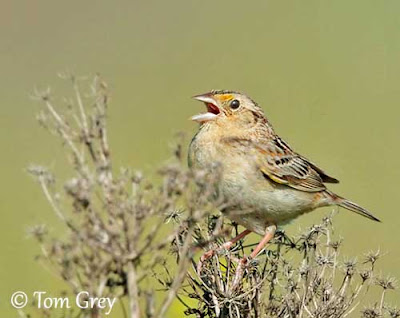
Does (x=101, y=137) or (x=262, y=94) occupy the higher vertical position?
(x=262, y=94)

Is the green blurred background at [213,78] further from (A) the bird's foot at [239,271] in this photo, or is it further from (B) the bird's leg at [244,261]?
(A) the bird's foot at [239,271]

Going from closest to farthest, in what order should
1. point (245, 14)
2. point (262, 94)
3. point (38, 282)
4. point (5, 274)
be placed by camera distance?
point (38, 282) < point (5, 274) < point (262, 94) < point (245, 14)

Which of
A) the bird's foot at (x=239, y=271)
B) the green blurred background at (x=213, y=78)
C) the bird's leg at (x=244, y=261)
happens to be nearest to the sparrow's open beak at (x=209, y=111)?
the bird's leg at (x=244, y=261)

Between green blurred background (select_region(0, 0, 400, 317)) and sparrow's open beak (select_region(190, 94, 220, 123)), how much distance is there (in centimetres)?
170

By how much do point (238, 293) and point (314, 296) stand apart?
0.30 m

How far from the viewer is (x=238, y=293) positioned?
155 inches

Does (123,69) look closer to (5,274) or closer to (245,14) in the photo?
(245,14)

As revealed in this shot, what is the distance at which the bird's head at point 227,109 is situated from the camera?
521 cm

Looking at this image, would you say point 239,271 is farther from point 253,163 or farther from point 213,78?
point 213,78

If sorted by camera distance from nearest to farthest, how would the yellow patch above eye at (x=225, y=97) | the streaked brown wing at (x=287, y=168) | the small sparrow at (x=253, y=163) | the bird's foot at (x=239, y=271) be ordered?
the bird's foot at (x=239, y=271)
the small sparrow at (x=253, y=163)
the yellow patch above eye at (x=225, y=97)
the streaked brown wing at (x=287, y=168)

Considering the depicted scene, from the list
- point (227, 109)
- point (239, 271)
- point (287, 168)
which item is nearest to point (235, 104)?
point (227, 109)

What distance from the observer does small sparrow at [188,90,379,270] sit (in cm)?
500

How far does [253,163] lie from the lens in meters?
5.21

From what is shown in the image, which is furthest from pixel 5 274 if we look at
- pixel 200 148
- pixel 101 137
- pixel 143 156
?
pixel 101 137
